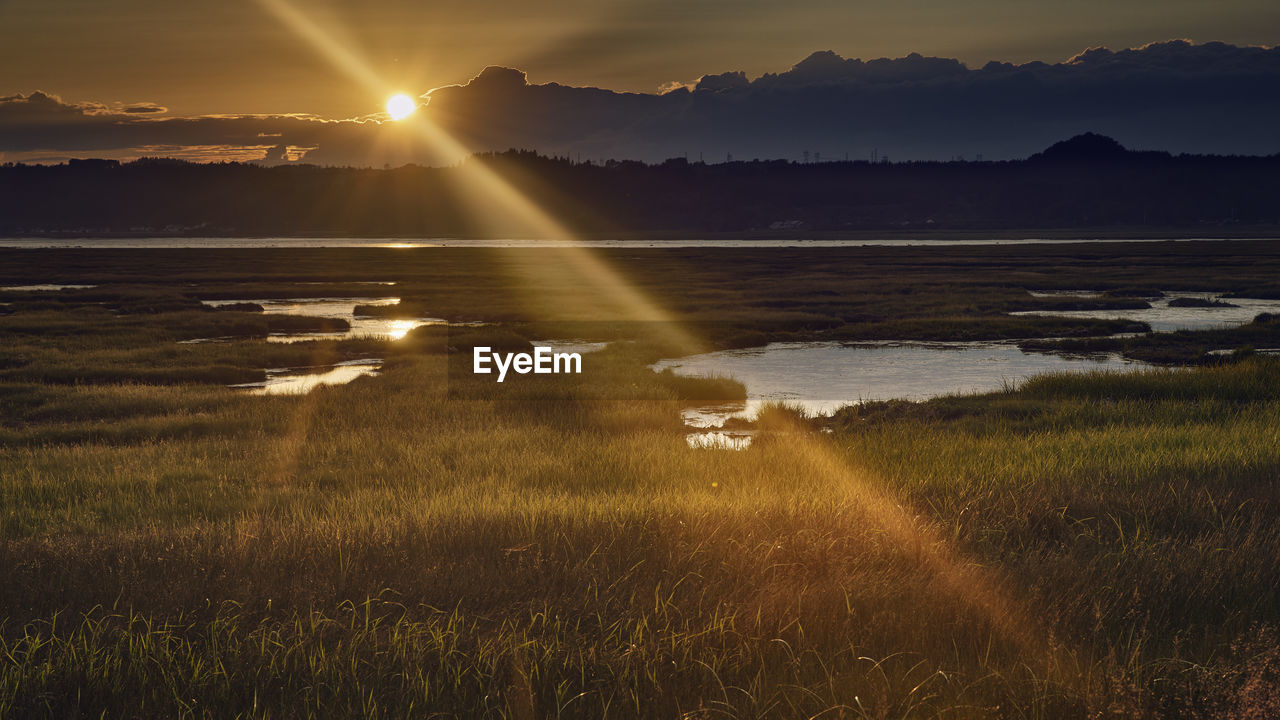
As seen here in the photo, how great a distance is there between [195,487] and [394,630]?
944cm

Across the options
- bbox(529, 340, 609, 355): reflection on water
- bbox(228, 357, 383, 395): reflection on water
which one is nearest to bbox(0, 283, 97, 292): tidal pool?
bbox(228, 357, 383, 395): reflection on water

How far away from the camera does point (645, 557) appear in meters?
7.58

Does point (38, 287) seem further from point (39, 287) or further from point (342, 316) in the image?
point (342, 316)

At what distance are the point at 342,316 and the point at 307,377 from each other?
2134 cm

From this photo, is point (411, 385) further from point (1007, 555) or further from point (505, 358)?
point (1007, 555)

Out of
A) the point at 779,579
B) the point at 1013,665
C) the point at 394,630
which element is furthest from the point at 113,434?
the point at 1013,665

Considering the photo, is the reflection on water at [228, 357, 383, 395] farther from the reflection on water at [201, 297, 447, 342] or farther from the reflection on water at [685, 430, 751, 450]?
the reflection on water at [685, 430, 751, 450]

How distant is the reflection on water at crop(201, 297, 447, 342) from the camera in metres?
41.0

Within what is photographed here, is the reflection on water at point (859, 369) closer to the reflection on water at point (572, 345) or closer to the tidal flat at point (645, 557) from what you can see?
the tidal flat at point (645, 557)

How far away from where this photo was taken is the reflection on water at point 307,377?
27.3 metres

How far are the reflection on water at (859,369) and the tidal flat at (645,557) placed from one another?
3.56 meters

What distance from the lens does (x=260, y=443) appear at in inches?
719

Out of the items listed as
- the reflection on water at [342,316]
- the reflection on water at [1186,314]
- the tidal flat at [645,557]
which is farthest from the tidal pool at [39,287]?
the reflection on water at [1186,314]

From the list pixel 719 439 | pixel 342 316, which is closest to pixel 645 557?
pixel 719 439
